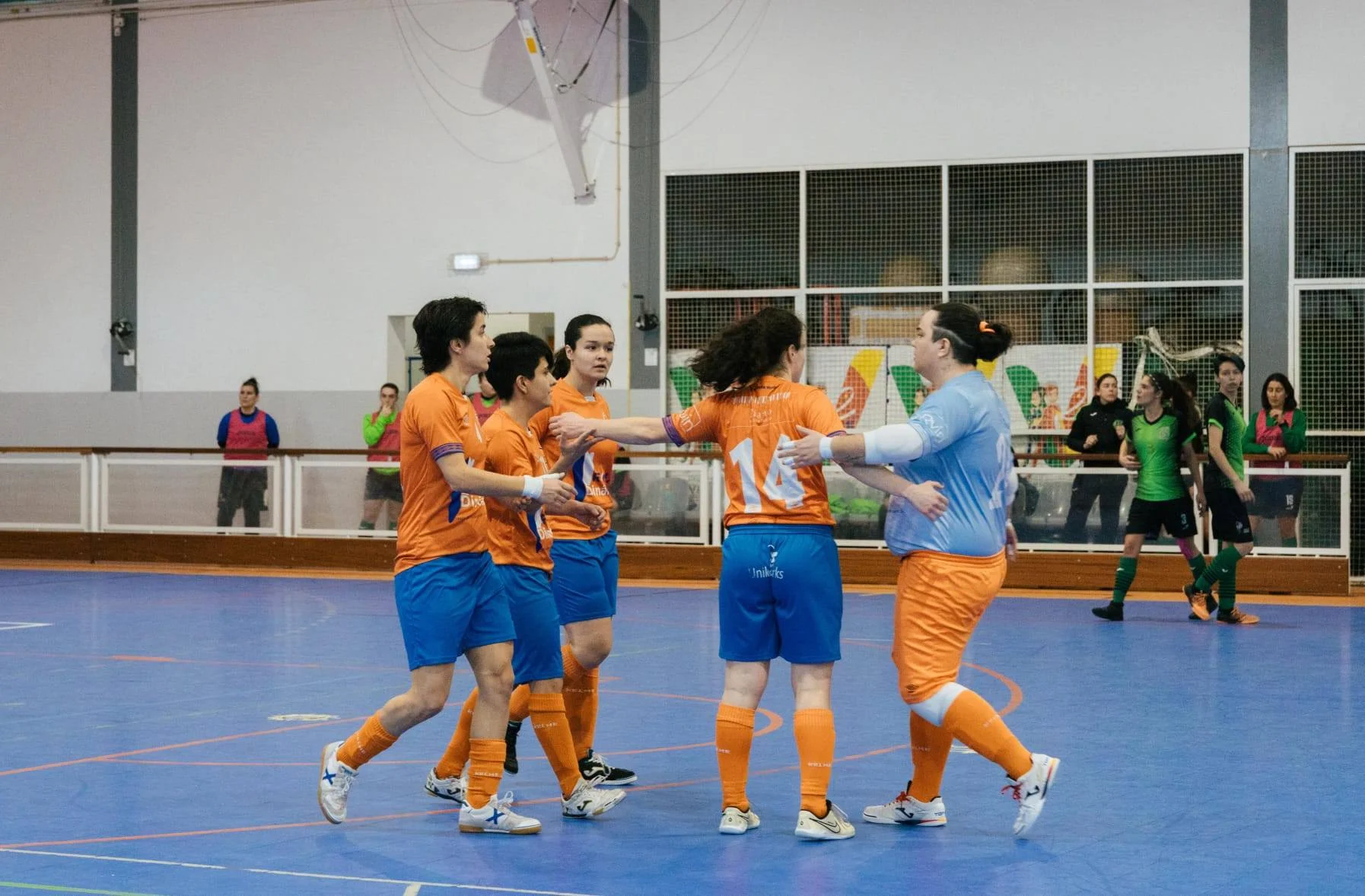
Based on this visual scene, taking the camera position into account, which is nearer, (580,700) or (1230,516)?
(580,700)

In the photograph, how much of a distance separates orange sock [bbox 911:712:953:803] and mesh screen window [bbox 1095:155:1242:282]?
12.1 meters

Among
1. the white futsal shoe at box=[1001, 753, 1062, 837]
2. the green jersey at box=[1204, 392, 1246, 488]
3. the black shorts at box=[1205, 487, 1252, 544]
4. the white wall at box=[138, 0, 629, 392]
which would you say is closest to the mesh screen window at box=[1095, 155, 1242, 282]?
the green jersey at box=[1204, 392, 1246, 488]

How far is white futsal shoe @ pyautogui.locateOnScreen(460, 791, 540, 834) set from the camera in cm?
504

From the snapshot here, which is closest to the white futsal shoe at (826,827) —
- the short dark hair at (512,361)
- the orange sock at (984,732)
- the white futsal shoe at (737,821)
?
the white futsal shoe at (737,821)

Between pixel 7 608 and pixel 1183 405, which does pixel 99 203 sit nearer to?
pixel 7 608

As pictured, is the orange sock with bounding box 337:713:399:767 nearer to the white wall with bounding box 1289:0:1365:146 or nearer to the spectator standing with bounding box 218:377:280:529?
the spectator standing with bounding box 218:377:280:529

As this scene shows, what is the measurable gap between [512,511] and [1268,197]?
41.9 feet

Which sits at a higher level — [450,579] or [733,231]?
[733,231]

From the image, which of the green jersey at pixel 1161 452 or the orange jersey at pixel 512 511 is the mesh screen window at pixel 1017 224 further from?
the orange jersey at pixel 512 511

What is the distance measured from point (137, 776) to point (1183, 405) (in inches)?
316

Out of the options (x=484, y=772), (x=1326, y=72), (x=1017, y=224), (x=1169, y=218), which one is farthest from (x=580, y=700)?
(x=1326, y=72)

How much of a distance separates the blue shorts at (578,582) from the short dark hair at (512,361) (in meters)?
0.69

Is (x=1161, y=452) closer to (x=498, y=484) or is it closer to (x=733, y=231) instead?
(x=733, y=231)

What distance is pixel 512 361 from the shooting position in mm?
5426
